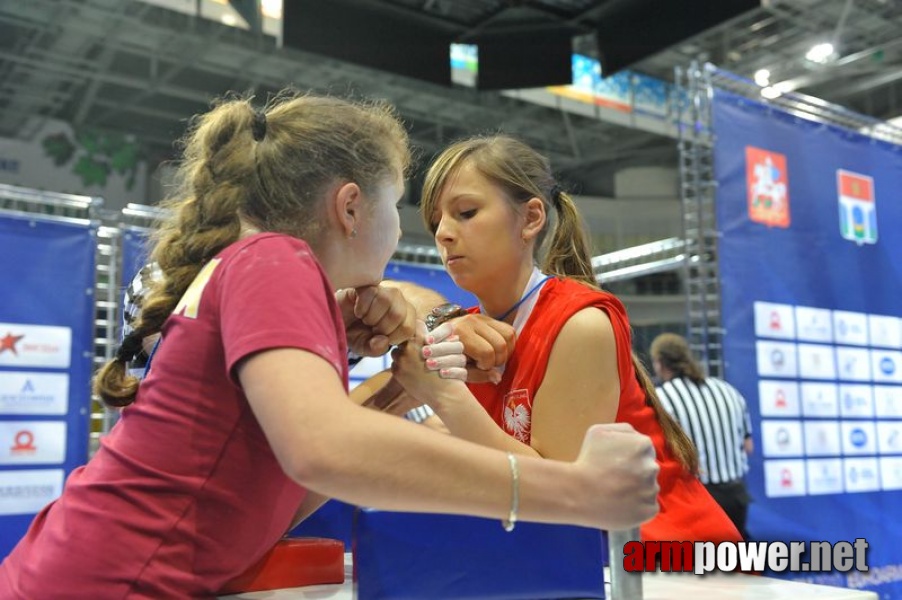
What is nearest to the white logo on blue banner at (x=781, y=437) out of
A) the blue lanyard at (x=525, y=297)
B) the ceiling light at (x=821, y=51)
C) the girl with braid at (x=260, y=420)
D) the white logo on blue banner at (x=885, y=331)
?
the white logo on blue banner at (x=885, y=331)

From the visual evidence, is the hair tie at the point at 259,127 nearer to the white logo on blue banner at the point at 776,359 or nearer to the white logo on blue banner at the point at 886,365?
the white logo on blue banner at the point at 776,359

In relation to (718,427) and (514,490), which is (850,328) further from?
(514,490)

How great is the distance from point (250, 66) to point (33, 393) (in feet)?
26.0

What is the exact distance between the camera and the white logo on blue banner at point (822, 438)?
162 inches

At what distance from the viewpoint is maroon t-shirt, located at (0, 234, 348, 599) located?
2.78 feet

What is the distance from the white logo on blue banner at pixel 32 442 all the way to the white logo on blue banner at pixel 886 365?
4.29 m

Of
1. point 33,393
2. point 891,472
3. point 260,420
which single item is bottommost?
point 891,472

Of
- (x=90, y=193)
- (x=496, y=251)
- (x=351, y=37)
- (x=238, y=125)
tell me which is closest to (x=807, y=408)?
(x=496, y=251)

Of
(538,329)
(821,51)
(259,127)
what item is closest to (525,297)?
(538,329)

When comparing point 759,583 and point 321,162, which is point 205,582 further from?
point 759,583

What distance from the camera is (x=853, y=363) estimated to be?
443cm

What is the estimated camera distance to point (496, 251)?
160 cm

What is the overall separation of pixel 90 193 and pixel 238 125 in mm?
11417

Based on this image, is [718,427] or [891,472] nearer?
[718,427]
